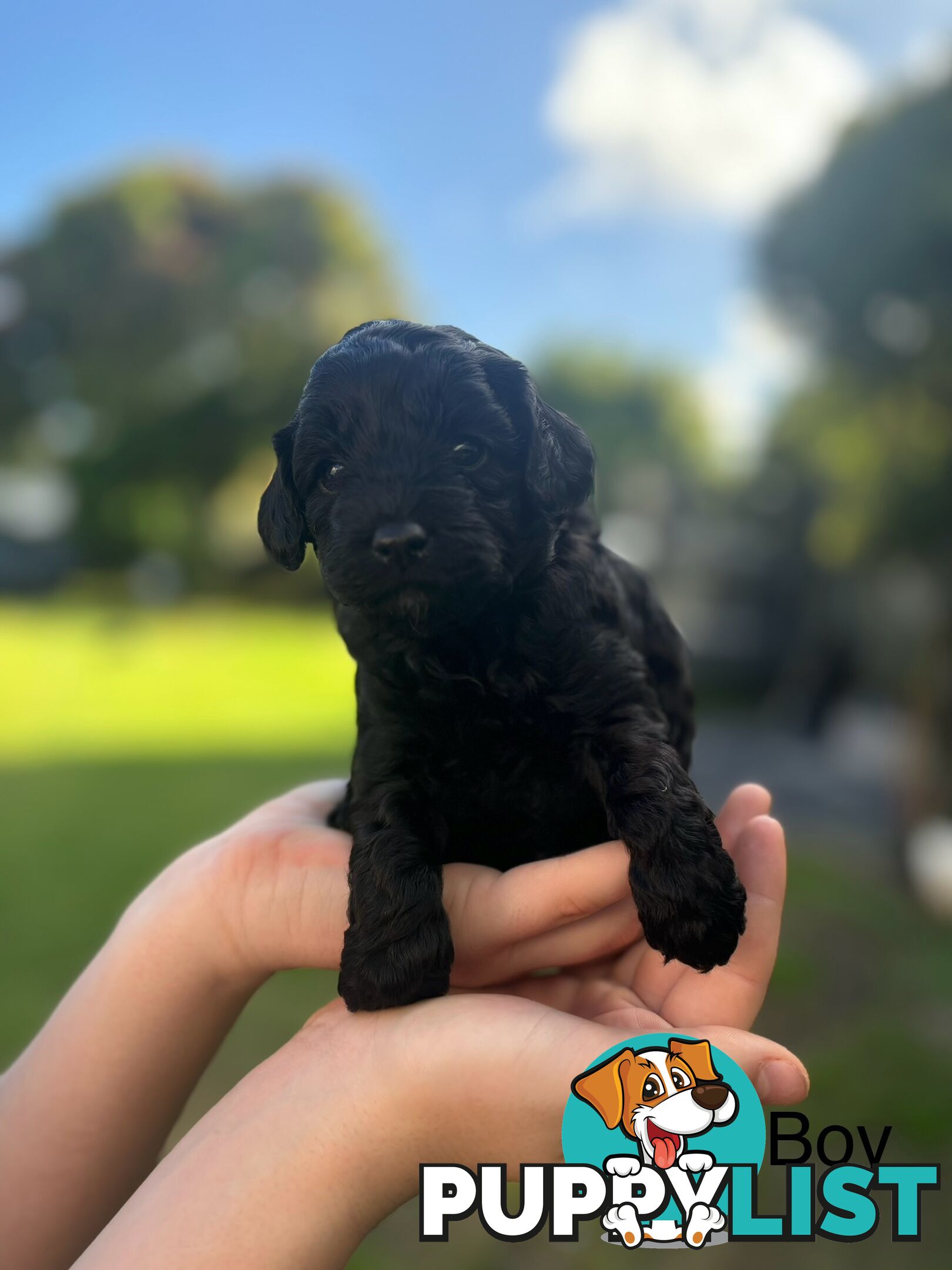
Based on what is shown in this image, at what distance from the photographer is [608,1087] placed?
107 centimetres

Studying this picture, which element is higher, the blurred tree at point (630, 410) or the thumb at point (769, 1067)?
the blurred tree at point (630, 410)

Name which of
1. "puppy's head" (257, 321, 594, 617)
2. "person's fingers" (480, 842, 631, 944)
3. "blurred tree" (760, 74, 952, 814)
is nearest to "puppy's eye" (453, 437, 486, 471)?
"puppy's head" (257, 321, 594, 617)

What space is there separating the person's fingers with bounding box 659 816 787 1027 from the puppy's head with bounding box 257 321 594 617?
1.69 ft

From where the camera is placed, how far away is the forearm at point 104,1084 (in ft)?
4.75

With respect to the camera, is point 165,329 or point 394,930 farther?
point 165,329

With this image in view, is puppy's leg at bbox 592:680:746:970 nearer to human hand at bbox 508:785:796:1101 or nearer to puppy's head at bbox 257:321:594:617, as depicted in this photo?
human hand at bbox 508:785:796:1101

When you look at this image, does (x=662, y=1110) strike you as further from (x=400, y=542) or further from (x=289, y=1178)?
(x=400, y=542)

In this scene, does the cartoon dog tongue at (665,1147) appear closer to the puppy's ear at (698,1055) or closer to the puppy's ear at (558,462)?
the puppy's ear at (698,1055)

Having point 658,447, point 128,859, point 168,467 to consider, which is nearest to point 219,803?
point 128,859

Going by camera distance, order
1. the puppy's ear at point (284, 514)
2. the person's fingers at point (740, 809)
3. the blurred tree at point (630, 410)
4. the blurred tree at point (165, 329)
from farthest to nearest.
A: the blurred tree at point (630, 410)
the blurred tree at point (165, 329)
the person's fingers at point (740, 809)
the puppy's ear at point (284, 514)

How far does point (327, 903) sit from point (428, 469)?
65 centimetres

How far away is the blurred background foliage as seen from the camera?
555cm

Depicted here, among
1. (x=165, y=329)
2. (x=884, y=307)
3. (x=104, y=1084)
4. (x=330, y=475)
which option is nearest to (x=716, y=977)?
(x=330, y=475)

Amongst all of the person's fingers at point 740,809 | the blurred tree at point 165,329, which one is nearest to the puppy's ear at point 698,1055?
the person's fingers at point 740,809
